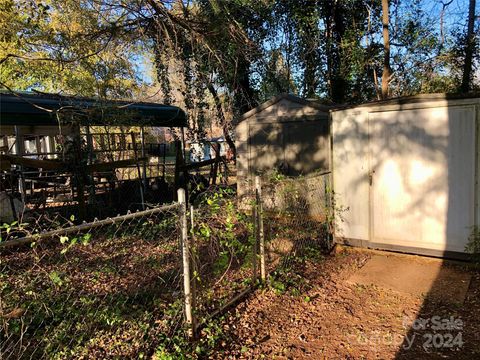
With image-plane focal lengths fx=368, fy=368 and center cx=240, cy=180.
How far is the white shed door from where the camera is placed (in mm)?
4742

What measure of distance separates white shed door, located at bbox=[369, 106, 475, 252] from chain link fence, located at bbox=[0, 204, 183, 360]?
313 centimetres

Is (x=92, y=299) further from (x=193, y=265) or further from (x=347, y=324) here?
(x=347, y=324)

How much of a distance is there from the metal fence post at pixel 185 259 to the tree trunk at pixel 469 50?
1143 cm

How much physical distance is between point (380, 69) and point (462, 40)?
257 centimetres

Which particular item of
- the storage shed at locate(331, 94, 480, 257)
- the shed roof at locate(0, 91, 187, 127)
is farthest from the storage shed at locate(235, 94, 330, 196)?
the shed roof at locate(0, 91, 187, 127)

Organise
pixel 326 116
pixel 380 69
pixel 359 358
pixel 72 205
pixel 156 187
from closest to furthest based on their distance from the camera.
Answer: pixel 359 358 < pixel 326 116 < pixel 72 205 < pixel 156 187 < pixel 380 69

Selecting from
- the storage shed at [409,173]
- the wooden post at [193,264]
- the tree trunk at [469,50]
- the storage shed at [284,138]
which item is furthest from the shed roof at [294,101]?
the tree trunk at [469,50]

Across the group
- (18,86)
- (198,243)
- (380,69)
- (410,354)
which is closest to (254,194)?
(198,243)

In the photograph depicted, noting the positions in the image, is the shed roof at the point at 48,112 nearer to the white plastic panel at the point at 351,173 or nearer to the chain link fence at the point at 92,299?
the chain link fence at the point at 92,299

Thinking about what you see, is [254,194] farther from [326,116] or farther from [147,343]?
[326,116]

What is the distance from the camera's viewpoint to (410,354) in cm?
304

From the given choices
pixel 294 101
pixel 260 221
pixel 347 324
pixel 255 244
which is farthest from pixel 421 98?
pixel 294 101

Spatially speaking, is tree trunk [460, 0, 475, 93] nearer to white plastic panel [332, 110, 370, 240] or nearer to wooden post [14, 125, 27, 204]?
white plastic panel [332, 110, 370, 240]

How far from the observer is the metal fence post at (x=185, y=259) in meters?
3.14
